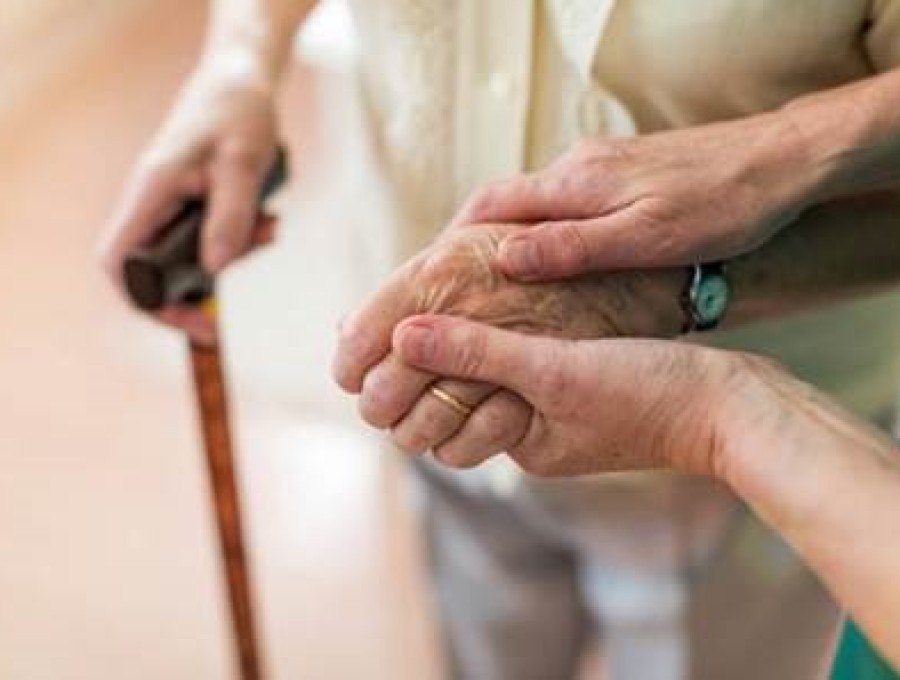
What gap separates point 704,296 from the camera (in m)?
0.93

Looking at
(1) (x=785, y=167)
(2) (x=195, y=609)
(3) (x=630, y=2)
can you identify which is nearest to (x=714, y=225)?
(1) (x=785, y=167)

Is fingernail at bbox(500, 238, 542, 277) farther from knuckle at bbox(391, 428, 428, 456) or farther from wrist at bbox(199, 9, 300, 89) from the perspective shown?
wrist at bbox(199, 9, 300, 89)

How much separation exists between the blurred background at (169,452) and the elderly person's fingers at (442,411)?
610 millimetres

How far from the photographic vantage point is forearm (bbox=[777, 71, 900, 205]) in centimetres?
87

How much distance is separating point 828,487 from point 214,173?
579mm

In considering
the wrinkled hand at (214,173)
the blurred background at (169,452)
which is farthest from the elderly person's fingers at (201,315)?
the blurred background at (169,452)

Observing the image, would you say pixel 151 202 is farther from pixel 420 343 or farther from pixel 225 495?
pixel 420 343

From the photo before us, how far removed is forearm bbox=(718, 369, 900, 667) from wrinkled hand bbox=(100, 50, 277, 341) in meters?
0.48

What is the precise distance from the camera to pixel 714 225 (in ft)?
2.85

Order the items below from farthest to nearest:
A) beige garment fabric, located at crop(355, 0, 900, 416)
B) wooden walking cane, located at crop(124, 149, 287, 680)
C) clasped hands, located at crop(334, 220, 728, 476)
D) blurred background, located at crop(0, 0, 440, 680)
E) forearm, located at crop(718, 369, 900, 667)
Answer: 1. blurred background, located at crop(0, 0, 440, 680)
2. wooden walking cane, located at crop(124, 149, 287, 680)
3. beige garment fabric, located at crop(355, 0, 900, 416)
4. clasped hands, located at crop(334, 220, 728, 476)
5. forearm, located at crop(718, 369, 900, 667)

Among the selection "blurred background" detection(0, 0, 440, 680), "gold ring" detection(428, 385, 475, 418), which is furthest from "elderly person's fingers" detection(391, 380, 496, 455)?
"blurred background" detection(0, 0, 440, 680)

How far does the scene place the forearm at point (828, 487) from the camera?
0.69m

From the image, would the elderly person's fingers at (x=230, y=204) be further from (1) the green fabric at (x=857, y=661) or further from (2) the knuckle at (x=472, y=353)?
(1) the green fabric at (x=857, y=661)

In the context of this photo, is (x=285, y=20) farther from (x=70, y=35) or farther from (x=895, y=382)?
(x=70, y=35)
